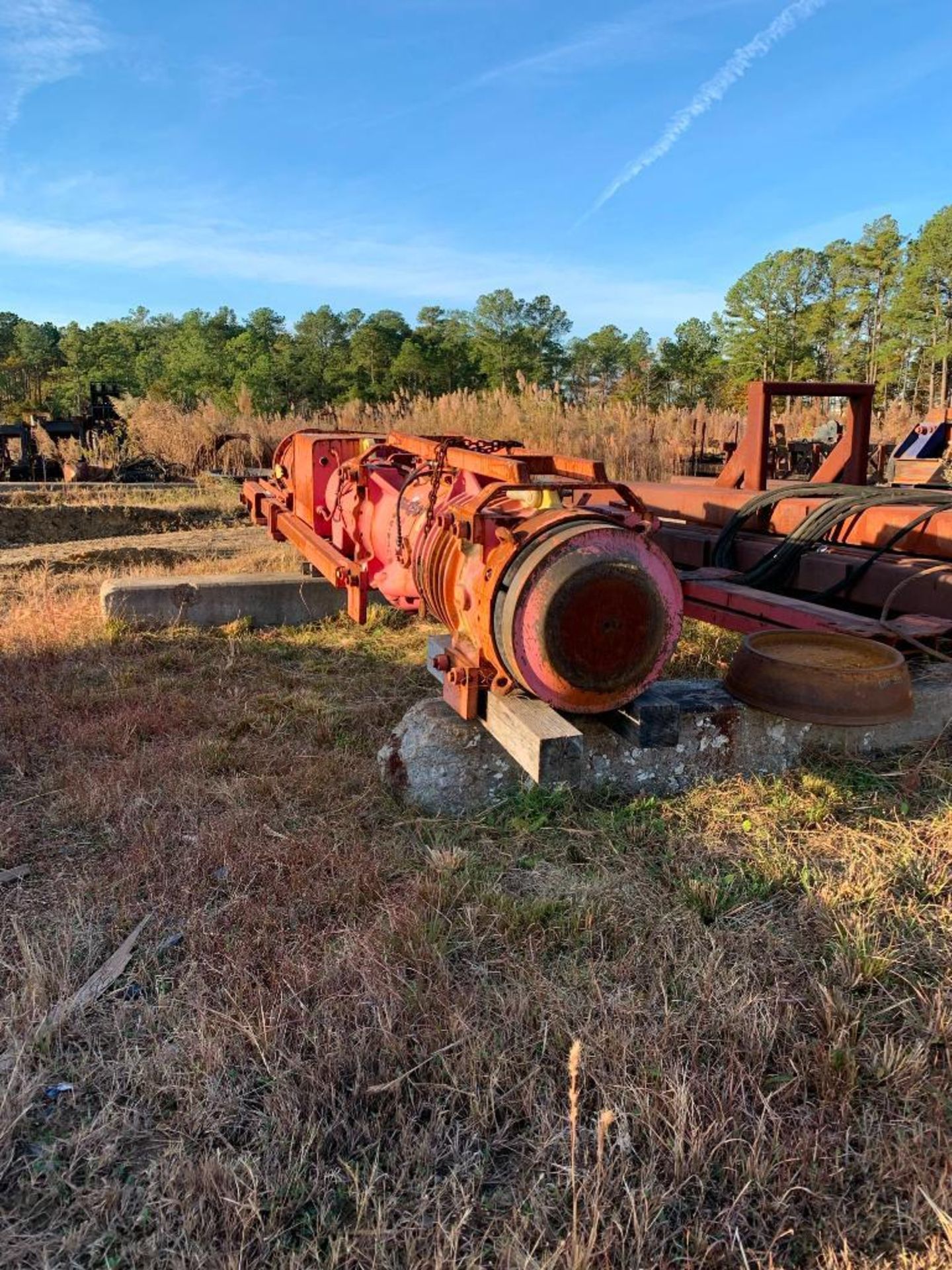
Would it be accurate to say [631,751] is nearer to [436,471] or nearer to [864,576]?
[436,471]

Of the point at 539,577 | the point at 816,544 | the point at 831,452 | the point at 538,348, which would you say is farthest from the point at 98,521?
the point at 538,348

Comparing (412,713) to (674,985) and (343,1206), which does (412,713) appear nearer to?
(674,985)

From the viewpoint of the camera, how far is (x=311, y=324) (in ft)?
204

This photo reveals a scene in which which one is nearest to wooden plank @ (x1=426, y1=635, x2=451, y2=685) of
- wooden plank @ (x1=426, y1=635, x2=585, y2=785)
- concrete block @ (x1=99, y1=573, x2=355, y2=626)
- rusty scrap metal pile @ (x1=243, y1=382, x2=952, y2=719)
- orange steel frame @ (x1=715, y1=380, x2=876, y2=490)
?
rusty scrap metal pile @ (x1=243, y1=382, x2=952, y2=719)

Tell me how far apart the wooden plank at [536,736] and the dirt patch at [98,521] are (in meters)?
10.1

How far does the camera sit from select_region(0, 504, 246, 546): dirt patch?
38.5ft

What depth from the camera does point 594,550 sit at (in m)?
2.62

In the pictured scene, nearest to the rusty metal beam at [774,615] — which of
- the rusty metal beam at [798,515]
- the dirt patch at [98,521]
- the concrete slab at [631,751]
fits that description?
the concrete slab at [631,751]

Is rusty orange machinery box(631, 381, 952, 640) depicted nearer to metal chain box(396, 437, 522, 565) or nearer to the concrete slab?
the concrete slab

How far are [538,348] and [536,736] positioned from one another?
63.3 meters

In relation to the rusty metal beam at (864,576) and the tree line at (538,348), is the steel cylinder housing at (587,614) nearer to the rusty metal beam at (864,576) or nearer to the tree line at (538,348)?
the rusty metal beam at (864,576)

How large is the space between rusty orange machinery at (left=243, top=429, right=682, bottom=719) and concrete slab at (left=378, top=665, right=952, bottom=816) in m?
0.17

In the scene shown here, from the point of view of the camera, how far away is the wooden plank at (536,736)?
273 centimetres

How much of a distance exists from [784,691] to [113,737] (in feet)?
8.87
